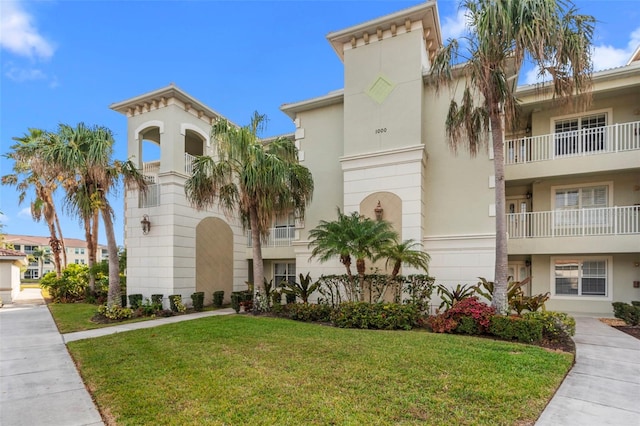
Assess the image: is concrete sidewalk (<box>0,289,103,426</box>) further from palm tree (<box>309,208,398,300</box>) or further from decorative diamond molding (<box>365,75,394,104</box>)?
decorative diamond molding (<box>365,75,394,104</box>)

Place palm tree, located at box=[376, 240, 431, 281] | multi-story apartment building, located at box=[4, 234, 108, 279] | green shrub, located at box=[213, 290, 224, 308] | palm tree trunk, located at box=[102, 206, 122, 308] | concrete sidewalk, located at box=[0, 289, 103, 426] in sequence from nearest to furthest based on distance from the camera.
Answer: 1. concrete sidewalk, located at box=[0, 289, 103, 426]
2. palm tree, located at box=[376, 240, 431, 281]
3. palm tree trunk, located at box=[102, 206, 122, 308]
4. green shrub, located at box=[213, 290, 224, 308]
5. multi-story apartment building, located at box=[4, 234, 108, 279]

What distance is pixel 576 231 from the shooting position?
11.6m

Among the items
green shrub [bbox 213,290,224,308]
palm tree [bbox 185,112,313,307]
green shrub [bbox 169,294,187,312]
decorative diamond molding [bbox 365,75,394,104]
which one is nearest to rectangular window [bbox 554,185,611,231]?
decorative diamond molding [bbox 365,75,394,104]

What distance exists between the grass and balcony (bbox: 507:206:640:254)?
6137 millimetres

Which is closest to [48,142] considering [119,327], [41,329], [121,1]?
[121,1]

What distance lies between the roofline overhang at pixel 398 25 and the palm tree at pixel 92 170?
9553 millimetres

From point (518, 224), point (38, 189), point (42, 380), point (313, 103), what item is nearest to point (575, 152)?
point (518, 224)

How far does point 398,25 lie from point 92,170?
40.1 ft

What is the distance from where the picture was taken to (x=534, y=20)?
7.24 meters

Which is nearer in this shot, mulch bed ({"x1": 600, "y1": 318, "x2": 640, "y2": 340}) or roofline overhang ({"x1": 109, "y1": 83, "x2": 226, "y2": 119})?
mulch bed ({"x1": 600, "y1": 318, "x2": 640, "y2": 340})

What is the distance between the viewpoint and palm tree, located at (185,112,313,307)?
422 inches

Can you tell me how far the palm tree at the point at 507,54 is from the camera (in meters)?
7.35

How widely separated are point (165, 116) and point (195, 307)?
8.34 meters

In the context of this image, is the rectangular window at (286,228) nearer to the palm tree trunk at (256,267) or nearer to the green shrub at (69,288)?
the palm tree trunk at (256,267)
